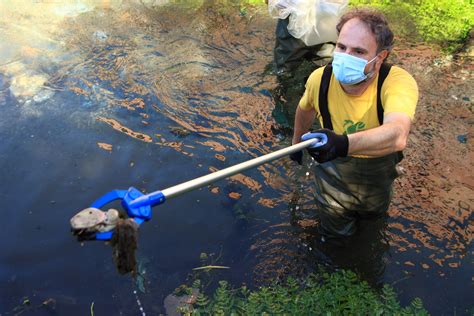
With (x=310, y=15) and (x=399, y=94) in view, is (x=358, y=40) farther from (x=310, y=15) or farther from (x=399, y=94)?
(x=310, y=15)

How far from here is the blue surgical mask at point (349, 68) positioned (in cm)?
269

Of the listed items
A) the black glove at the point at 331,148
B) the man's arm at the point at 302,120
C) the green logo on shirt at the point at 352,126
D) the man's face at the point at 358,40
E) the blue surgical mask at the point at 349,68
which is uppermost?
the man's face at the point at 358,40

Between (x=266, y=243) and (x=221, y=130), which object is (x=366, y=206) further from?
(x=221, y=130)

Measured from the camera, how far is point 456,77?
18.6 ft

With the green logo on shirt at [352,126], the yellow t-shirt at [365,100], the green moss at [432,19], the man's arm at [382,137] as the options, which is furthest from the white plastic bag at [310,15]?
the man's arm at [382,137]

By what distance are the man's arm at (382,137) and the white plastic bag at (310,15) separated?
122 inches

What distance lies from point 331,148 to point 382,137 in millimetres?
353

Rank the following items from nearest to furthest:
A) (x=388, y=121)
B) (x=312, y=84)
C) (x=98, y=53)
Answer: (x=388, y=121), (x=312, y=84), (x=98, y=53)

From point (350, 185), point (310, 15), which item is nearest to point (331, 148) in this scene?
point (350, 185)

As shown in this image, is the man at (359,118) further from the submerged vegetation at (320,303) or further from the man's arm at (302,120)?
the submerged vegetation at (320,303)

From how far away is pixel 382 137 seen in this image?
2.47 metres

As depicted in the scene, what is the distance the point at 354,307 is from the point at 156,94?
3618mm

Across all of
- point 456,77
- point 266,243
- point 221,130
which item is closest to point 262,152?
point 221,130

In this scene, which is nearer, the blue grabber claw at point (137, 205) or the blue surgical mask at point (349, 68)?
the blue grabber claw at point (137, 205)
